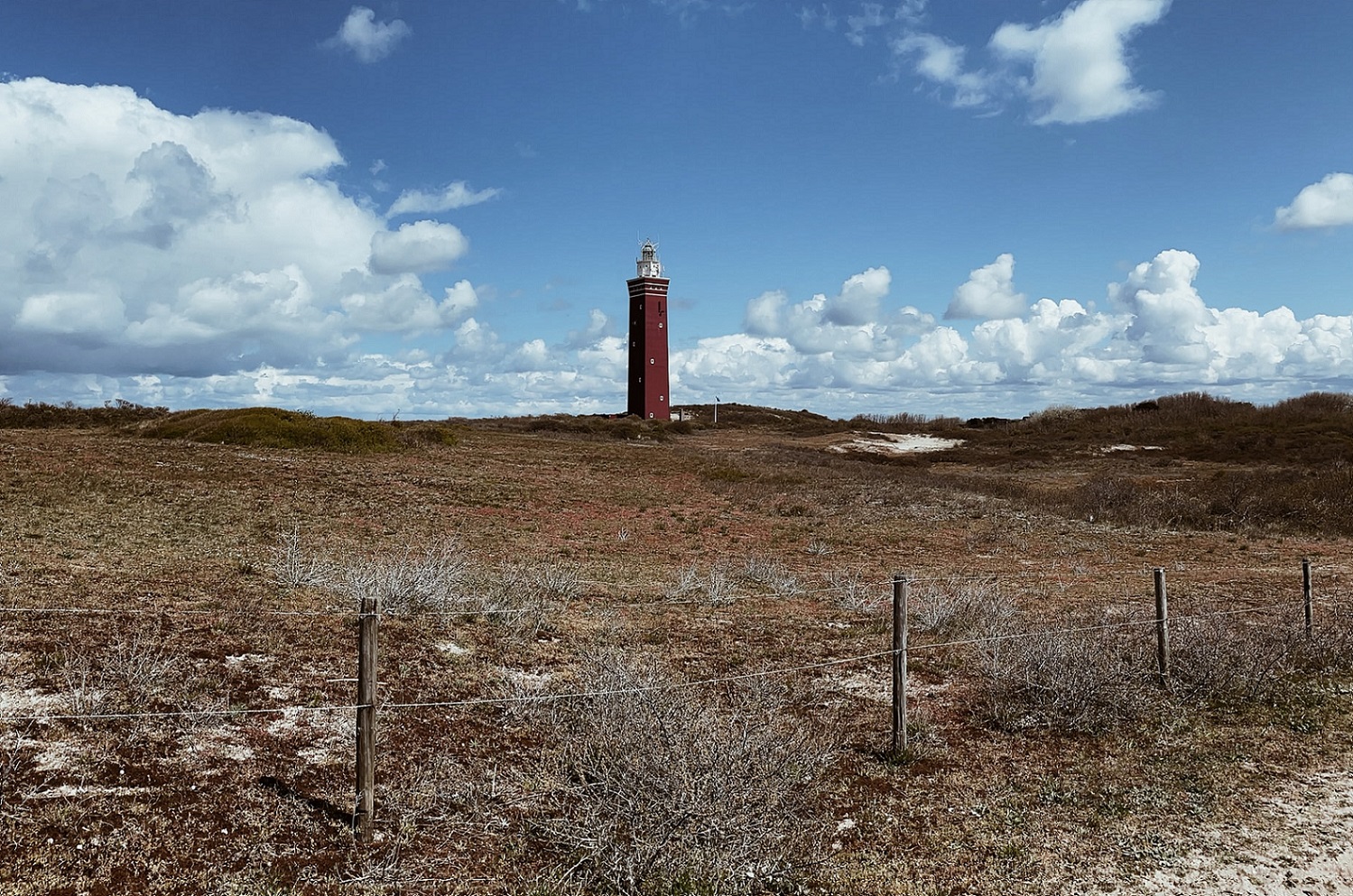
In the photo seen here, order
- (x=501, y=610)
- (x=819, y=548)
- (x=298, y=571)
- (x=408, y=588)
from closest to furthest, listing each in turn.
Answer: (x=501, y=610)
(x=408, y=588)
(x=298, y=571)
(x=819, y=548)

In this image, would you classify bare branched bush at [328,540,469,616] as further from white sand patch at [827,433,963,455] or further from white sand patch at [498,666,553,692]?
white sand patch at [827,433,963,455]

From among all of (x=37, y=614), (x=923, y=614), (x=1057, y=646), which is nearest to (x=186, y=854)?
(x=37, y=614)

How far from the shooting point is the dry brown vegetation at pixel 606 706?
4.40m

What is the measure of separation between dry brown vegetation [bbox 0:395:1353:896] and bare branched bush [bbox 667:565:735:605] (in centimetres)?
7

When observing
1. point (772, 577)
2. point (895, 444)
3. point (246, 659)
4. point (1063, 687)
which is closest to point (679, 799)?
point (1063, 687)

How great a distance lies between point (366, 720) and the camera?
14.6 feet

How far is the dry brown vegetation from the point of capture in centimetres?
440

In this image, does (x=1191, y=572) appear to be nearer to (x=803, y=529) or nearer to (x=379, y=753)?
(x=803, y=529)

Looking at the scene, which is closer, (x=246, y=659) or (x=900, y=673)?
(x=900, y=673)

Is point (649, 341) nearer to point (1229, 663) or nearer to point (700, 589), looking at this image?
point (700, 589)

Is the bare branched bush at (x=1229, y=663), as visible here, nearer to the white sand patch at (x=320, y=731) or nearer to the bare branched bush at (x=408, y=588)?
the white sand patch at (x=320, y=731)

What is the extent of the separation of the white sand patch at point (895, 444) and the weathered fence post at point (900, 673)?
39.3m

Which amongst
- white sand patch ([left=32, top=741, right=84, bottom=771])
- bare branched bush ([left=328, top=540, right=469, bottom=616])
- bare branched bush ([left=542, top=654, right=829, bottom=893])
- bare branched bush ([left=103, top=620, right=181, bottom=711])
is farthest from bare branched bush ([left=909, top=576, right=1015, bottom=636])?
white sand patch ([left=32, top=741, right=84, bottom=771])

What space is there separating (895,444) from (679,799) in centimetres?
4769
